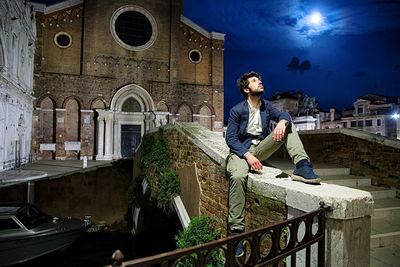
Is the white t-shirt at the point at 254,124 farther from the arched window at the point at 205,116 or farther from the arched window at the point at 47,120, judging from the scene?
the arched window at the point at 205,116

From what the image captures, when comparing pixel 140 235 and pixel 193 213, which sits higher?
pixel 193 213

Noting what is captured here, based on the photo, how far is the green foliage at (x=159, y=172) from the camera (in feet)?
20.9

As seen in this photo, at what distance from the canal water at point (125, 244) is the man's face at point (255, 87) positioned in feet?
26.5

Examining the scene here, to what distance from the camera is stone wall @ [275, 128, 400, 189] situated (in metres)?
5.19

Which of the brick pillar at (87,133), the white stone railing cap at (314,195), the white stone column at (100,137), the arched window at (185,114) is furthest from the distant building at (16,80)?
the white stone railing cap at (314,195)

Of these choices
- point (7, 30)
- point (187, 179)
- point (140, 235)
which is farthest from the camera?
point (7, 30)

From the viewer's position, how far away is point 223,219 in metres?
4.14

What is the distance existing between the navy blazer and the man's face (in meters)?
0.14

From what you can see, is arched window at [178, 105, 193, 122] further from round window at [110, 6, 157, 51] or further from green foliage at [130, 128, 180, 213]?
green foliage at [130, 128, 180, 213]

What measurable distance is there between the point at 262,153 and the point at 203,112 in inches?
698

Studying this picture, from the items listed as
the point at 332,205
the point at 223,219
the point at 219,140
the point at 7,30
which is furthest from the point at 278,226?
the point at 7,30

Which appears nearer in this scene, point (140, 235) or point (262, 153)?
point (262, 153)

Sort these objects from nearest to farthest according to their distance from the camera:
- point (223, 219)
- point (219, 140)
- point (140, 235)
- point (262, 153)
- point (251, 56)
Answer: point (262, 153)
point (223, 219)
point (219, 140)
point (140, 235)
point (251, 56)

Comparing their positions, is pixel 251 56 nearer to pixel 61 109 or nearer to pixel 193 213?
pixel 61 109
